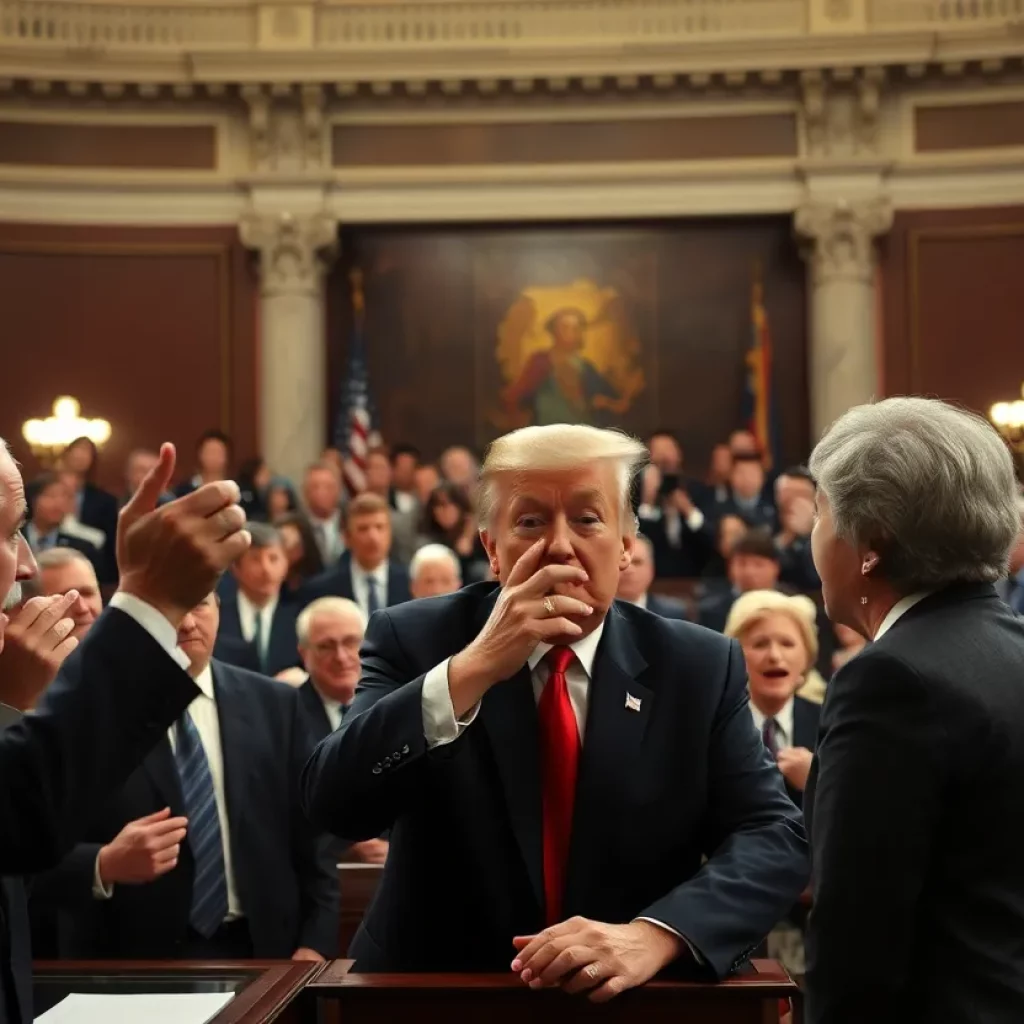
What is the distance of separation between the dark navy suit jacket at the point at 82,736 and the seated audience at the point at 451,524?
620 cm

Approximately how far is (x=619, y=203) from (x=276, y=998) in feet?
39.8

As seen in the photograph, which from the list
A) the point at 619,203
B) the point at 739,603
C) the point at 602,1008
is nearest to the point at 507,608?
the point at 602,1008

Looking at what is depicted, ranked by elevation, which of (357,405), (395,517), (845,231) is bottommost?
(395,517)

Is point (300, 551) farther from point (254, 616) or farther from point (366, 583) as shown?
point (254, 616)

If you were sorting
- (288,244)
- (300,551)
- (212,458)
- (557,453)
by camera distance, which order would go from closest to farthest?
(557,453)
(300,551)
(212,458)
(288,244)

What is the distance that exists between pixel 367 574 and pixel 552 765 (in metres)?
4.69

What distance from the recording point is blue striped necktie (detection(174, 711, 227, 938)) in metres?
3.79

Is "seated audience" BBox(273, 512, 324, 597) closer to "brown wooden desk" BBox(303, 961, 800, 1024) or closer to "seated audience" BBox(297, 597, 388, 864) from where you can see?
"seated audience" BBox(297, 597, 388, 864)

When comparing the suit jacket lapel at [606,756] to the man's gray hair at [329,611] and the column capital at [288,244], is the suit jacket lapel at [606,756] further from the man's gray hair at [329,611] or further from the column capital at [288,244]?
the column capital at [288,244]

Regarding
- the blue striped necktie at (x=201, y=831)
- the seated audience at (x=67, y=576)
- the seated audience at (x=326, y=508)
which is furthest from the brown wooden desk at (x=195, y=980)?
the seated audience at (x=326, y=508)

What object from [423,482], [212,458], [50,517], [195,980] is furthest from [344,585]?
[195,980]

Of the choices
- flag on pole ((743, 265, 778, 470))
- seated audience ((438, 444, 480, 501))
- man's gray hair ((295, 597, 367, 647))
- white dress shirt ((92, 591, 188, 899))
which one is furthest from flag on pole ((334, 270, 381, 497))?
white dress shirt ((92, 591, 188, 899))

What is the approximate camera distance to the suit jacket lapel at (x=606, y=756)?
2422 millimetres

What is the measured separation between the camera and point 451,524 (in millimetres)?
8227
